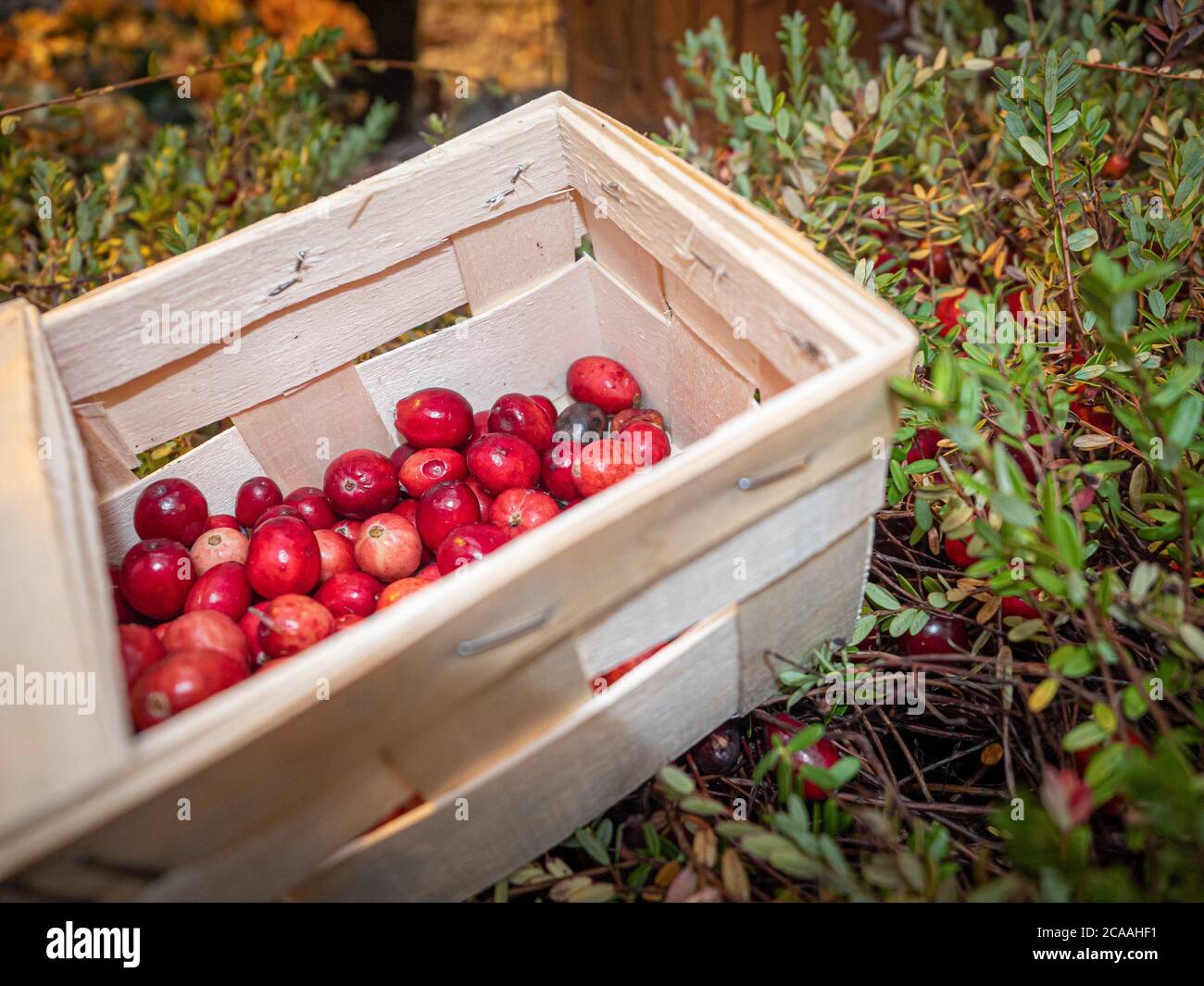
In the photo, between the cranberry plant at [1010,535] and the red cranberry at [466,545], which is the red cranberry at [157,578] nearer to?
the red cranberry at [466,545]

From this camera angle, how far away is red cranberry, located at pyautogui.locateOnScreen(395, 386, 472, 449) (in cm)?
152

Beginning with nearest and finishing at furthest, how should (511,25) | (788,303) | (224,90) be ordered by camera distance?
1. (788,303)
2. (224,90)
3. (511,25)

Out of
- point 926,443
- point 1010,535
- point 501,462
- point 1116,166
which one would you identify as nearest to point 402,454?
point 501,462

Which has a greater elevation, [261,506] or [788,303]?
[788,303]

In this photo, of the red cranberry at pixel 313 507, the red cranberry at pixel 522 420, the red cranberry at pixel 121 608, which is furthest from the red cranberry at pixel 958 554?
the red cranberry at pixel 121 608

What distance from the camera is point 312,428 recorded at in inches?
59.7

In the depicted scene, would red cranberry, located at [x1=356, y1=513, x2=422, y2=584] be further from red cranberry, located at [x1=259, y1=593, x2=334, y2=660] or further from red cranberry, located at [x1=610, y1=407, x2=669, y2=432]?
red cranberry, located at [x1=610, y1=407, x2=669, y2=432]

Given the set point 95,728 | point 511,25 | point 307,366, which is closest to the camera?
point 95,728

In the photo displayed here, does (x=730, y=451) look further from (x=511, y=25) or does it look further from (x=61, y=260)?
(x=511, y=25)

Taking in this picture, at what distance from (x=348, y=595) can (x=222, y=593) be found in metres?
0.19

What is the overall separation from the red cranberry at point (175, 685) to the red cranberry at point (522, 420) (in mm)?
677

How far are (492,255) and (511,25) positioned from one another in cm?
373

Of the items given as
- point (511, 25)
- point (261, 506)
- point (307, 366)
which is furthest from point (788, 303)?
point (511, 25)
